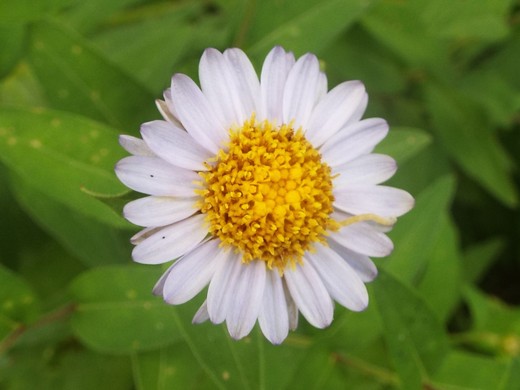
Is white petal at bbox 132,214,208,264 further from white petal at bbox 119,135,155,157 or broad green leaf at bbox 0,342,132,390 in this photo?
broad green leaf at bbox 0,342,132,390

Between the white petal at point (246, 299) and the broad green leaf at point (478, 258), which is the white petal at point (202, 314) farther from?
the broad green leaf at point (478, 258)

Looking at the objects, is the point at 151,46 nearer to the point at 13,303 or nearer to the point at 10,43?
the point at 10,43

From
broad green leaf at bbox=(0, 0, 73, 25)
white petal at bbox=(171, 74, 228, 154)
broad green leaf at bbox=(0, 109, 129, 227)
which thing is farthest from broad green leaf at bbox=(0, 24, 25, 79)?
white petal at bbox=(171, 74, 228, 154)

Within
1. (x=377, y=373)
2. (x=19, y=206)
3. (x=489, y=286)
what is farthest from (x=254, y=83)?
(x=489, y=286)

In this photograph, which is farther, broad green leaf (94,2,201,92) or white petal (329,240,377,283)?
broad green leaf (94,2,201,92)

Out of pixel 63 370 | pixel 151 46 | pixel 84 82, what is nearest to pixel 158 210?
pixel 84 82

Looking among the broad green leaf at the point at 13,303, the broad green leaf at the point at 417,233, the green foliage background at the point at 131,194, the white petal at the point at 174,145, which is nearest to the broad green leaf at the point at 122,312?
the green foliage background at the point at 131,194

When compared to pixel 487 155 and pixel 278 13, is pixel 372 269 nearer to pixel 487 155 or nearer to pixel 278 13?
pixel 278 13
